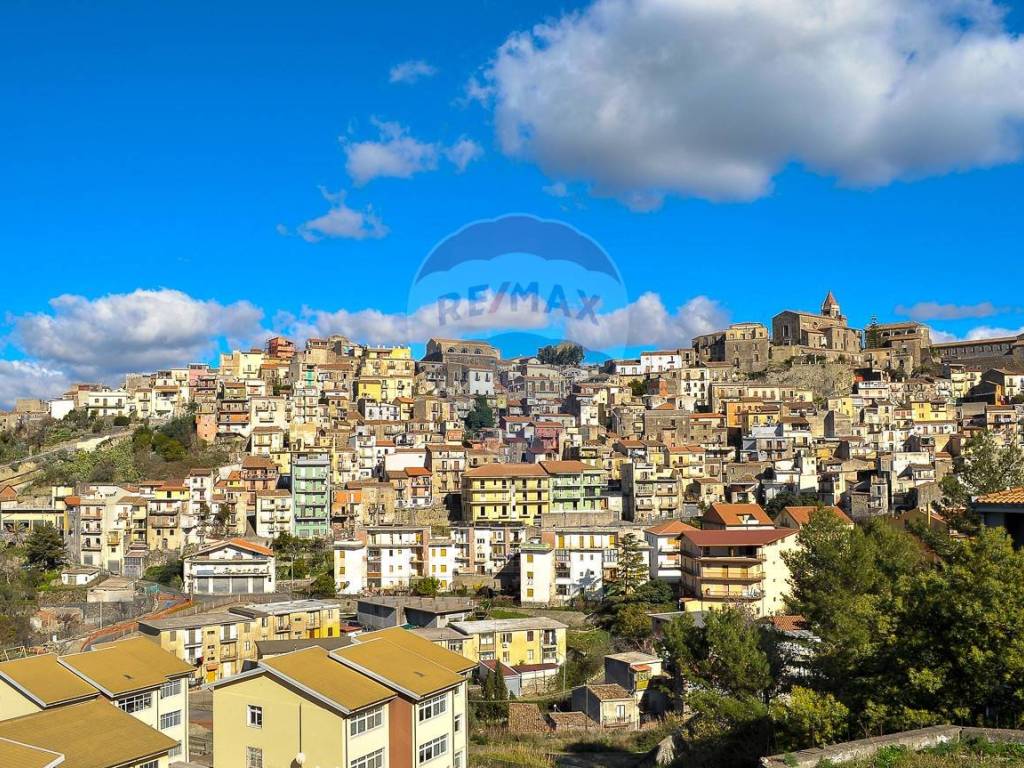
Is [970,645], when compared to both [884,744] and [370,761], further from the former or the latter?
[370,761]

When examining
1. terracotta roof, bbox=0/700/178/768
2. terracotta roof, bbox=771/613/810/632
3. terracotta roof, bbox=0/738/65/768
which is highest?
terracotta roof, bbox=0/738/65/768

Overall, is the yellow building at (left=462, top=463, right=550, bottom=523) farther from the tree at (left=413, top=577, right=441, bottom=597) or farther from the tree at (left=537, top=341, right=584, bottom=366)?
the tree at (left=537, top=341, right=584, bottom=366)

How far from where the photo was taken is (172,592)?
28.1 meters

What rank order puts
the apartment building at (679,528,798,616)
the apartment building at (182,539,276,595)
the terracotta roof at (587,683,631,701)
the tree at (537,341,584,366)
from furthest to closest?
1. the tree at (537,341,584,366)
2. the apartment building at (182,539,276,595)
3. the apartment building at (679,528,798,616)
4. the terracotta roof at (587,683,631,701)

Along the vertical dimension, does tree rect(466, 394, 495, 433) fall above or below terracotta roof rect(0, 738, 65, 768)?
above

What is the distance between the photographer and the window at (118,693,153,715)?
40.9 feet

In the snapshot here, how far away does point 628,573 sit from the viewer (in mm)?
25469

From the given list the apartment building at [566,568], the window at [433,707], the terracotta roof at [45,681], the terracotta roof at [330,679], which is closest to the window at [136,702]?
the terracotta roof at [45,681]

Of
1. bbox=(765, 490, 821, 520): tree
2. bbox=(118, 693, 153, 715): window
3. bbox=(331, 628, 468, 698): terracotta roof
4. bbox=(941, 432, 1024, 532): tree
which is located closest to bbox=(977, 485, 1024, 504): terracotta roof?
bbox=(331, 628, 468, 698): terracotta roof

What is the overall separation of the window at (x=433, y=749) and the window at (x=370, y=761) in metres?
0.64

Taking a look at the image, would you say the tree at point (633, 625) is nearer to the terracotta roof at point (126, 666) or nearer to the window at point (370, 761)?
the terracotta roof at point (126, 666)

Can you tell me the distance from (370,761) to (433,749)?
110 centimetres

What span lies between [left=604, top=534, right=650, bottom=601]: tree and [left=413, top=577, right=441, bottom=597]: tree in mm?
5219

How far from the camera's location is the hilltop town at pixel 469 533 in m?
11.5
